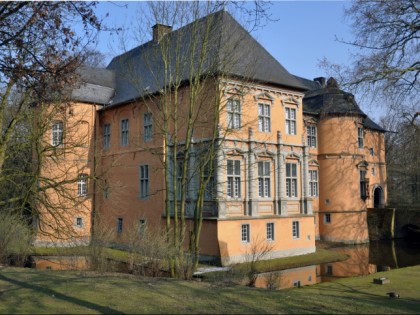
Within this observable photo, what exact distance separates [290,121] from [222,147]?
613cm

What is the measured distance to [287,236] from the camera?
22.2 metres

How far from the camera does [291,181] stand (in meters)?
23.2

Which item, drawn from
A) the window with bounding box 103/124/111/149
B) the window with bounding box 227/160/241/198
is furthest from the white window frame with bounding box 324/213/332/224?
the window with bounding box 103/124/111/149

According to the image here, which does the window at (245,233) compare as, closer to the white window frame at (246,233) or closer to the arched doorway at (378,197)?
the white window frame at (246,233)

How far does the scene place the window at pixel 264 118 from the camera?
2209 cm

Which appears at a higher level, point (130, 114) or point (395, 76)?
point (130, 114)

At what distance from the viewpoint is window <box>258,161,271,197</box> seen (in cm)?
2166

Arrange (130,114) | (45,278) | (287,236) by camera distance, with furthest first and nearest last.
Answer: (130,114) → (287,236) → (45,278)

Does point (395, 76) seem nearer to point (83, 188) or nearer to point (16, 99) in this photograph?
point (16, 99)

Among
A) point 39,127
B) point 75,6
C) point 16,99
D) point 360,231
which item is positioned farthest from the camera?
point 360,231

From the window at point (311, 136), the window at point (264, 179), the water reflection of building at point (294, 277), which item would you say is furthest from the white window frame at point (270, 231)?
the window at point (311, 136)

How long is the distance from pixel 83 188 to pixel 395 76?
20224 millimetres

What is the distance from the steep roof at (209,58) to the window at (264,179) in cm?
416

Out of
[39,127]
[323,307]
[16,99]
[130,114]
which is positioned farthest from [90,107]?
[323,307]
